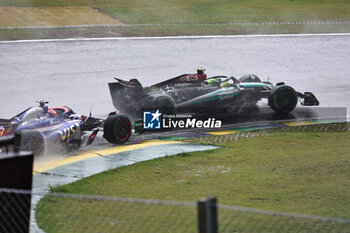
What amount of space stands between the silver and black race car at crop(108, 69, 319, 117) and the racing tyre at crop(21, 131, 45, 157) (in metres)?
3.26

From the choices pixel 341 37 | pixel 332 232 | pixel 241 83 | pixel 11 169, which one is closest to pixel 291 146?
pixel 241 83

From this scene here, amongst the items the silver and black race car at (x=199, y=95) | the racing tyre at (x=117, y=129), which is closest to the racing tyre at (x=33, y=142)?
the racing tyre at (x=117, y=129)

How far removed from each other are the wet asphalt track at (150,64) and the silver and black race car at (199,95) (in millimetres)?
1219

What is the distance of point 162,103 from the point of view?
1482cm

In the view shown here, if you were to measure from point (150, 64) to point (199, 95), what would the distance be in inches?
319

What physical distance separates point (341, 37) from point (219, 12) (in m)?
7.05

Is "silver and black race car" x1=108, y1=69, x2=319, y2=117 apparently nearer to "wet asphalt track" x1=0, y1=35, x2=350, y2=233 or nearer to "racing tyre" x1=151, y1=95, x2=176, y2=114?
"racing tyre" x1=151, y1=95, x2=176, y2=114

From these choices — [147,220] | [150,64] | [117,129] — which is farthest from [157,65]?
[147,220]

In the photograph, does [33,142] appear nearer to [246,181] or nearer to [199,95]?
[246,181]

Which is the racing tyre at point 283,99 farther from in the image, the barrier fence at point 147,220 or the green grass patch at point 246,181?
the barrier fence at point 147,220

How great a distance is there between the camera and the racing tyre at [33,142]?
11.5m

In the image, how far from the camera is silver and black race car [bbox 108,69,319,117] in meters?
14.9

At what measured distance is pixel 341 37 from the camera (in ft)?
96.9

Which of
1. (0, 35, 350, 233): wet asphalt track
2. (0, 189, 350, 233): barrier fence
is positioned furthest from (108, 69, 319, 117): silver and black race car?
(0, 189, 350, 233): barrier fence
